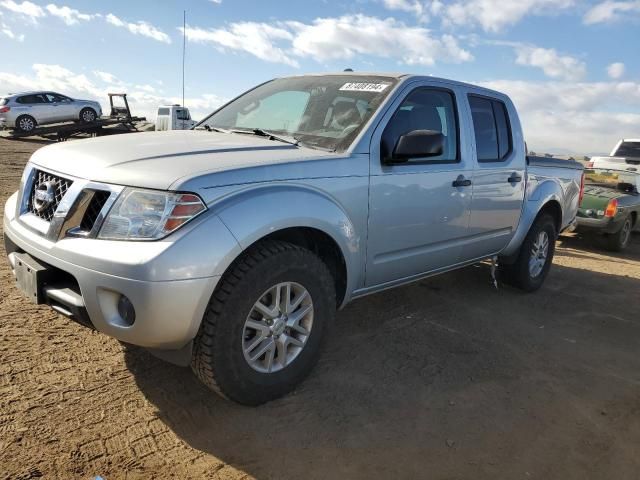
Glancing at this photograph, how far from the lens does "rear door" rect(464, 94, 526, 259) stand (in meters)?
4.17

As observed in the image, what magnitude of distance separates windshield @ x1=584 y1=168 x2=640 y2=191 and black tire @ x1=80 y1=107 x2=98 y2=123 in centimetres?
1995

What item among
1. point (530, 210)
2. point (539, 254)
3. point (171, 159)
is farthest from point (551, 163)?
point (171, 159)

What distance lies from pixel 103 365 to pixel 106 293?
3.29ft

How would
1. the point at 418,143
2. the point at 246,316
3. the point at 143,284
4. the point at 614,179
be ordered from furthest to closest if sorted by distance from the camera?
the point at 614,179
the point at 418,143
the point at 246,316
the point at 143,284

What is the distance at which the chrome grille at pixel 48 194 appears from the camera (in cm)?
264

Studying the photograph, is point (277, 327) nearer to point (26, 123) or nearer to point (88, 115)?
point (26, 123)

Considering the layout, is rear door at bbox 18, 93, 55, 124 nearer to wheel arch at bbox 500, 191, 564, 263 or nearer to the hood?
the hood

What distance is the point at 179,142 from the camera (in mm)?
3055

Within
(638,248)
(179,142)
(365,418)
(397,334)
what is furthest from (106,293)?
(638,248)

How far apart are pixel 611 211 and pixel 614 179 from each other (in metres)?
1.88

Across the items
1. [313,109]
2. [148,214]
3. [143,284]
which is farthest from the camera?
[313,109]

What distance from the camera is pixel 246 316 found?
2.56 meters

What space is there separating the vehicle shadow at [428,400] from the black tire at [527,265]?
0.60m

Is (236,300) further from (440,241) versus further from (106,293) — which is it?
(440,241)
